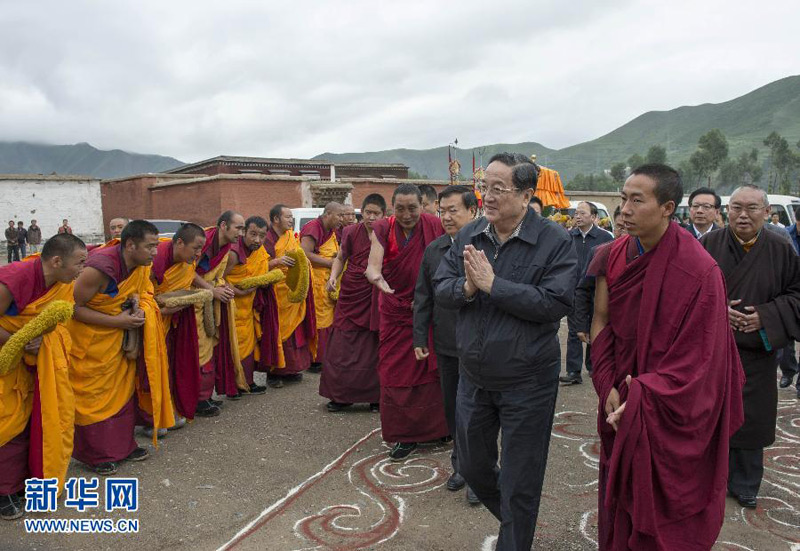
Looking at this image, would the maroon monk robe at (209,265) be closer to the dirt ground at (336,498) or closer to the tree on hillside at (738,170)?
the dirt ground at (336,498)

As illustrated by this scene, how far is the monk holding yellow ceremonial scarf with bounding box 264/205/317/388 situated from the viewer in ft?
20.9

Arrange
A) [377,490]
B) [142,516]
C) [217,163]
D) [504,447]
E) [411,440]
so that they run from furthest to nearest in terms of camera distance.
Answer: [217,163] → [411,440] → [377,490] → [142,516] → [504,447]

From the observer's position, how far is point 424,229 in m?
4.44

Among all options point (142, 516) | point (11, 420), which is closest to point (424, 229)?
point (142, 516)

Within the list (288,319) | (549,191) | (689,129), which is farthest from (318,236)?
(689,129)

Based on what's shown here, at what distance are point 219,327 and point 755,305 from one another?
4.24 meters

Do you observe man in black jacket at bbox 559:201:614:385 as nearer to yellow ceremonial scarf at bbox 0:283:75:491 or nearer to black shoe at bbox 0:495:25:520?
yellow ceremonial scarf at bbox 0:283:75:491

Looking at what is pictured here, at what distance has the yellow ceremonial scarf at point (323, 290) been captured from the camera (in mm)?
6883

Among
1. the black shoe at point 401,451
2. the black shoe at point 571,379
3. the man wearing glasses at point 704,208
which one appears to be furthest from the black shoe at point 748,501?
the black shoe at point 571,379

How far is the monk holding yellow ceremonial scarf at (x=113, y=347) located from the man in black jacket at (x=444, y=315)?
1834 mm

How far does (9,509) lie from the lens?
3461 mm

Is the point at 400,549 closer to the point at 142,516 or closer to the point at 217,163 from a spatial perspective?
the point at 142,516

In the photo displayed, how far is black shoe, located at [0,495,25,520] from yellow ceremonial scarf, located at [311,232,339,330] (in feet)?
12.1

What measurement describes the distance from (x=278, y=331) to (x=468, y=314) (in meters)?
3.77
